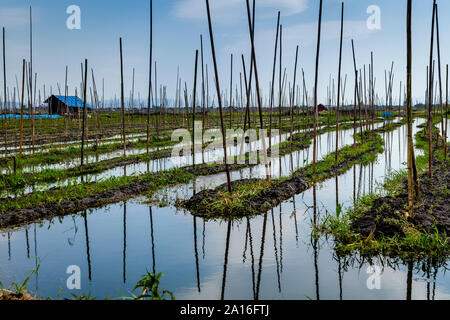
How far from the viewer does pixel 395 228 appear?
595 centimetres

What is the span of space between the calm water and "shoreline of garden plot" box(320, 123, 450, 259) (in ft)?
0.99

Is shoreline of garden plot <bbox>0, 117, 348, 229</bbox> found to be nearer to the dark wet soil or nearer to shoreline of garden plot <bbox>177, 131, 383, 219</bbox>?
shoreline of garden plot <bbox>177, 131, 383, 219</bbox>

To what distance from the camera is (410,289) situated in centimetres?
456

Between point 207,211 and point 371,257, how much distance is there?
3.44 m

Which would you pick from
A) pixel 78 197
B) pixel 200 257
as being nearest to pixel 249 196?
pixel 200 257

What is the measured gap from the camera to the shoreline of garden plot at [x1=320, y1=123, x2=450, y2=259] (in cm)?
548

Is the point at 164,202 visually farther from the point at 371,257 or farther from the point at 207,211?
the point at 371,257

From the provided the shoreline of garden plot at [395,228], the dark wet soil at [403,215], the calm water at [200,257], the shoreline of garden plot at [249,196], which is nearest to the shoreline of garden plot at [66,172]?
the calm water at [200,257]

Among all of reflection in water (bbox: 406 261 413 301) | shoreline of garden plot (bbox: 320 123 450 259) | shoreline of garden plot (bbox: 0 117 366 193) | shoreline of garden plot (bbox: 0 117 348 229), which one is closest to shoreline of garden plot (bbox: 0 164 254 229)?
shoreline of garden plot (bbox: 0 117 348 229)

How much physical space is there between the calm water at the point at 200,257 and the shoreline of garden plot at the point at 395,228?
0.30 metres

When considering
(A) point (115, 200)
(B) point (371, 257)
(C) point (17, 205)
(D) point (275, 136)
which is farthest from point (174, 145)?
(B) point (371, 257)

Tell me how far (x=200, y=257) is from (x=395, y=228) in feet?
10.1

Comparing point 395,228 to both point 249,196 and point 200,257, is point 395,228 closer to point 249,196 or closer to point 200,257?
point 200,257

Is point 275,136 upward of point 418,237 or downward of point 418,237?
upward
